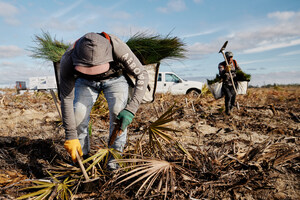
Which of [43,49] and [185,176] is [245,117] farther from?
[43,49]

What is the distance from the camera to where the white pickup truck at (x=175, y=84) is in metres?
10.8

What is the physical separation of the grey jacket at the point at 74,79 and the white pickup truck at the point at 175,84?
28.1 ft

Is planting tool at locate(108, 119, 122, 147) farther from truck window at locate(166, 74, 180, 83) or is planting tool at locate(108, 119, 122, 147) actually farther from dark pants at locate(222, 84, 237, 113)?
truck window at locate(166, 74, 180, 83)

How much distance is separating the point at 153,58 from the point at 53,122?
2.58m

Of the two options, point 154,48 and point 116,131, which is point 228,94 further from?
point 116,131

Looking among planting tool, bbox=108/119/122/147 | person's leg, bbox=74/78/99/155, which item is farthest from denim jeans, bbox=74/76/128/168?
planting tool, bbox=108/119/122/147

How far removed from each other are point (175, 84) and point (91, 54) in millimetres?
9316

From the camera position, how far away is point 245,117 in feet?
19.3

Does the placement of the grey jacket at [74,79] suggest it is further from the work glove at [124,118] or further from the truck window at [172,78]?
the truck window at [172,78]

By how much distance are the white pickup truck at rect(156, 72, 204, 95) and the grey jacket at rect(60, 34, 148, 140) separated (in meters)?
8.56

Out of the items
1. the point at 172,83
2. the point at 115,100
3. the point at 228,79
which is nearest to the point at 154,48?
the point at 115,100

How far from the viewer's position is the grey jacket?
2059mm

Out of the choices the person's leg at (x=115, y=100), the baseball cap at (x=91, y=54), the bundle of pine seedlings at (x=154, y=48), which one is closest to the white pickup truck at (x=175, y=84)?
the bundle of pine seedlings at (x=154, y=48)

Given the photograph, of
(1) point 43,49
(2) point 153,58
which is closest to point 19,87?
(1) point 43,49
